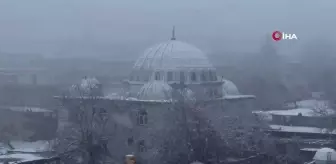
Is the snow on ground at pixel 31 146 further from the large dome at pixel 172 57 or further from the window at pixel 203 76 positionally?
the window at pixel 203 76

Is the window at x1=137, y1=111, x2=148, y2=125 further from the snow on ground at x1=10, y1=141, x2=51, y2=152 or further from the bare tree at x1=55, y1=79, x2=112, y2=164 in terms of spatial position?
the snow on ground at x1=10, y1=141, x2=51, y2=152

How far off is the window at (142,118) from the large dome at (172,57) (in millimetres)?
2415

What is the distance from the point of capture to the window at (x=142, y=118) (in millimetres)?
20297

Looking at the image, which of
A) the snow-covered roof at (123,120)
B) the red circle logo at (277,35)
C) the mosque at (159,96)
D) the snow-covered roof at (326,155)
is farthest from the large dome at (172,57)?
the snow-covered roof at (326,155)

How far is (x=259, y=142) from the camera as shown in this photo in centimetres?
1867

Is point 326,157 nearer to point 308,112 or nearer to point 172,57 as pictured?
point 172,57

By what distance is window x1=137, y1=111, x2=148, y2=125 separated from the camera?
66.6 feet

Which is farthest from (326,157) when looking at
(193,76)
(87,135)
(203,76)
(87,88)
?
(87,88)

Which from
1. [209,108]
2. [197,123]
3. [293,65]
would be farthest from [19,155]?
[293,65]

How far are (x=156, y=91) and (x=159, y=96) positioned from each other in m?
0.20

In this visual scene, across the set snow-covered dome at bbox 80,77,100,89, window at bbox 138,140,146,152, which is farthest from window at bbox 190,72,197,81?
window at bbox 138,140,146,152

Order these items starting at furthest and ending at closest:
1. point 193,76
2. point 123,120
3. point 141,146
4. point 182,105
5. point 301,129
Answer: point 193,76
point 301,129
point 123,120
point 141,146
point 182,105

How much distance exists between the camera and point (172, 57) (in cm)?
2248

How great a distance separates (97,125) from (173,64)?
13.9ft
